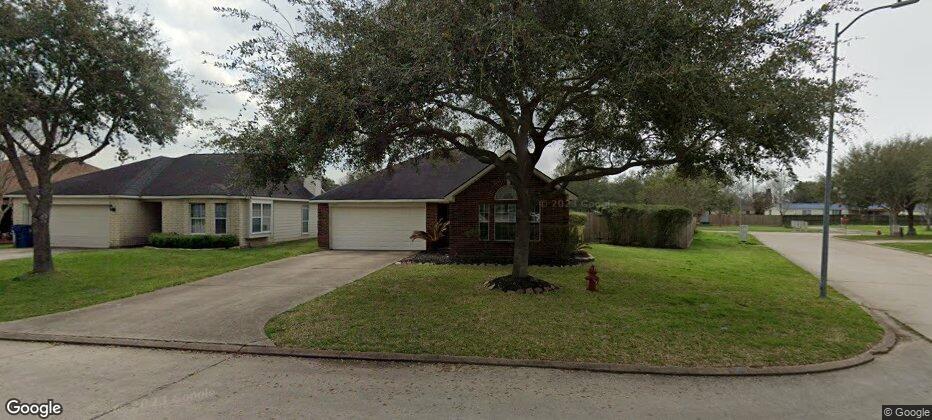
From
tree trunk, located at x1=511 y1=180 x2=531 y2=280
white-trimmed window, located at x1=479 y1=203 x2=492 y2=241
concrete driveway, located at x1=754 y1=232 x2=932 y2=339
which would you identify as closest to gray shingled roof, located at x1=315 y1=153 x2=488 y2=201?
white-trimmed window, located at x1=479 y1=203 x2=492 y2=241

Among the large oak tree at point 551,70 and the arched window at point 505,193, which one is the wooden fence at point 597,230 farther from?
the large oak tree at point 551,70

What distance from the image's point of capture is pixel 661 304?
28.5ft

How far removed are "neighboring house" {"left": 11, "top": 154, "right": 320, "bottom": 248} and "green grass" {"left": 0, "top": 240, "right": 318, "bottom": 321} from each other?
6.93 ft

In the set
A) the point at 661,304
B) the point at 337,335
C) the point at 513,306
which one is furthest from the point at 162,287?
the point at 661,304

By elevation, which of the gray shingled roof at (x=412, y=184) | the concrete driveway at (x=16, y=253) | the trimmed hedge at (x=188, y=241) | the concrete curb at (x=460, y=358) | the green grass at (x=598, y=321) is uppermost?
the gray shingled roof at (x=412, y=184)

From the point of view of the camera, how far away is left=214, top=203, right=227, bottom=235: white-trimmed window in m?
20.2

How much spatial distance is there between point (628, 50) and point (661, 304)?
4748 mm

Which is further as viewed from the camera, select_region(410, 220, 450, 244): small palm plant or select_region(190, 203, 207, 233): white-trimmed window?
select_region(190, 203, 207, 233): white-trimmed window

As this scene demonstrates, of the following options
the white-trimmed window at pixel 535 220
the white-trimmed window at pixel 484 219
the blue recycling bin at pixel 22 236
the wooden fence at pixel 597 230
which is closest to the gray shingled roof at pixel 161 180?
the blue recycling bin at pixel 22 236

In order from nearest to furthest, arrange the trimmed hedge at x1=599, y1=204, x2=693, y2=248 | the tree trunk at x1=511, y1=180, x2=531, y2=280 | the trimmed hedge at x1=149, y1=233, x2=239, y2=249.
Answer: the tree trunk at x1=511, y1=180, x2=531, y2=280, the trimmed hedge at x1=149, y1=233, x2=239, y2=249, the trimmed hedge at x1=599, y1=204, x2=693, y2=248

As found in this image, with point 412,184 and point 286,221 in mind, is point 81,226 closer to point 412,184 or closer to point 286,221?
point 286,221

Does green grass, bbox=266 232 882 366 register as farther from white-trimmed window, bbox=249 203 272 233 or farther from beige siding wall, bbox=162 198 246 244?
white-trimmed window, bbox=249 203 272 233

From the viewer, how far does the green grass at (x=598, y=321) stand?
6.07m

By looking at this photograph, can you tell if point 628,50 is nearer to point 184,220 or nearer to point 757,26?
point 757,26
